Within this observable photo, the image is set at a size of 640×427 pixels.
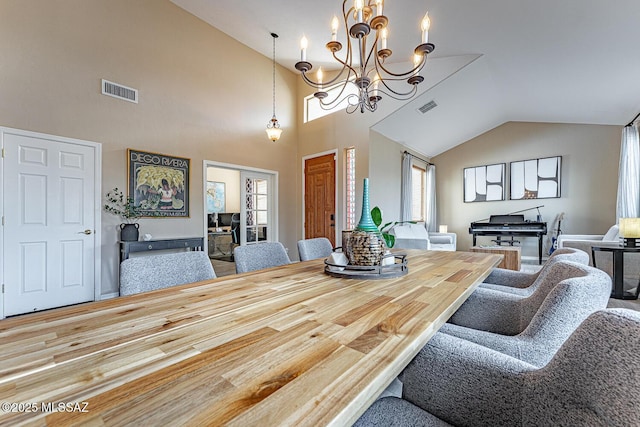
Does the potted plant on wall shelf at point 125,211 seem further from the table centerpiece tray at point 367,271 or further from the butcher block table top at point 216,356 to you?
the table centerpiece tray at point 367,271

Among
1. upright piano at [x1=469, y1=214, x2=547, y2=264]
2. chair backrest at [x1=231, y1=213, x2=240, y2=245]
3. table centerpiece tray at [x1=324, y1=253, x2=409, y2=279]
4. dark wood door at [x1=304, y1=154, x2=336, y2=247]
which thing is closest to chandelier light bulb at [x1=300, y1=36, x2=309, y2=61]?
table centerpiece tray at [x1=324, y1=253, x2=409, y2=279]

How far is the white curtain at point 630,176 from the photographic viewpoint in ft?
13.8

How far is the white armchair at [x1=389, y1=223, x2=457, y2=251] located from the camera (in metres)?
4.21

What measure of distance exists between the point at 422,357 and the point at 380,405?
7.1 inches

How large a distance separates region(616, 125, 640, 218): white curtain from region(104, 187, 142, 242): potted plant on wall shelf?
281 inches

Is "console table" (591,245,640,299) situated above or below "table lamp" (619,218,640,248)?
below

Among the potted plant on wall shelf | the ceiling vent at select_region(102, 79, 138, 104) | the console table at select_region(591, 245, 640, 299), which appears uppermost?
the ceiling vent at select_region(102, 79, 138, 104)

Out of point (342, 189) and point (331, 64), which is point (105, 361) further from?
point (331, 64)

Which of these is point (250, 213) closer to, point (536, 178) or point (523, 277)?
point (523, 277)

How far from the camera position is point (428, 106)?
4.54 m

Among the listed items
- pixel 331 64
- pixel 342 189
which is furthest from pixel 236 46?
pixel 342 189

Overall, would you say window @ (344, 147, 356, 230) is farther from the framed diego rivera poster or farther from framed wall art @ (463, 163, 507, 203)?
framed wall art @ (463, 163, 507, 203)

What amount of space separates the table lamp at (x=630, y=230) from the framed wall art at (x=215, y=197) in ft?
23.8

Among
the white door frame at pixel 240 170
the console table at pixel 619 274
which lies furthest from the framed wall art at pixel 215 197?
the console table at pixel 619 274
